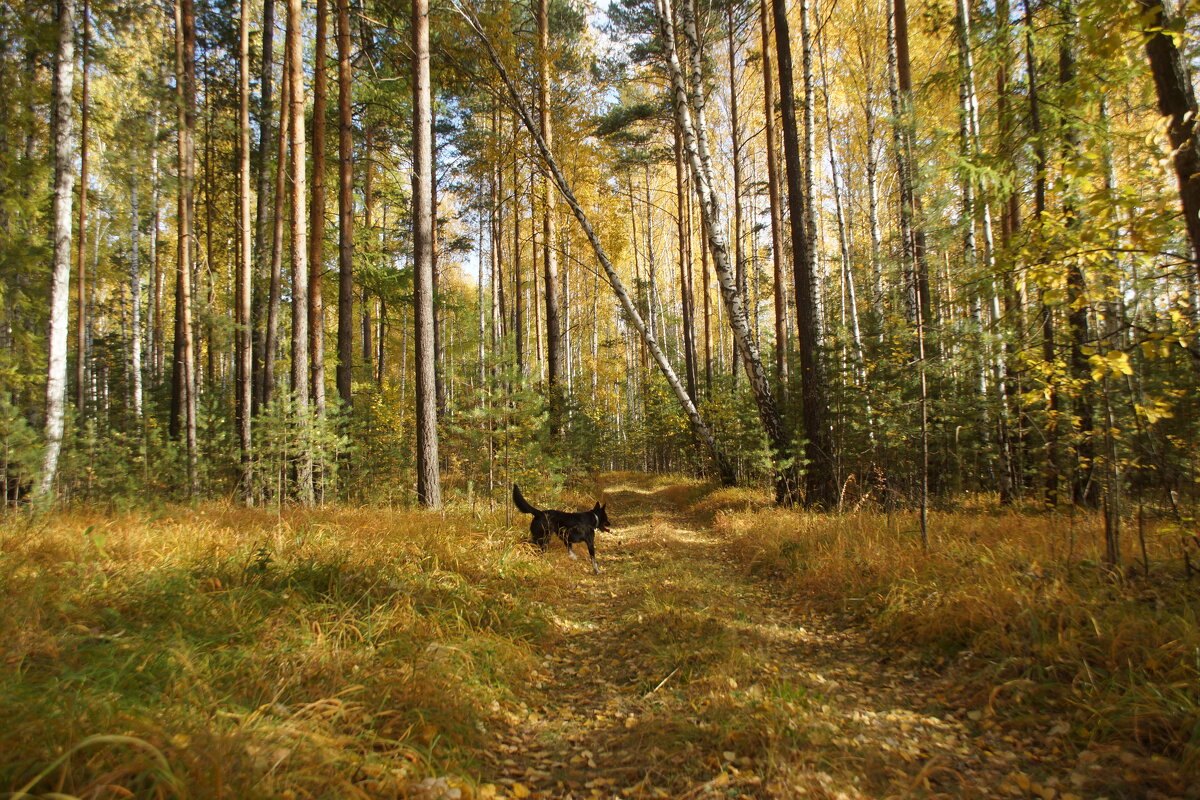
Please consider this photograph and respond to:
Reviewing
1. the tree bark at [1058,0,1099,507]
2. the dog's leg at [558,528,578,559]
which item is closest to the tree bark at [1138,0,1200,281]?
the tree bark at [1058,0,1099,507]

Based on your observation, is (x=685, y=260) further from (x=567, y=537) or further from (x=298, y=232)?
(x=567, y=537)

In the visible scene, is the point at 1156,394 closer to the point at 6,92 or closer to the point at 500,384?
the point at 500,384

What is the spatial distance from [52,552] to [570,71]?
15510 mm

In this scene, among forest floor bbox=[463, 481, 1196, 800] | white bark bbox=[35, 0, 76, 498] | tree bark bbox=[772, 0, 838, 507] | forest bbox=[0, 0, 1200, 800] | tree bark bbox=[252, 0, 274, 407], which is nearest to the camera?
forest floor bbox=[463, 481, 1196, 800]

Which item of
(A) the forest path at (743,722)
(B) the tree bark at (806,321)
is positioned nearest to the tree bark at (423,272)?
(A) the forest path at (743,722)

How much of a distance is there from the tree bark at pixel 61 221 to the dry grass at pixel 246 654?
11.3 ft

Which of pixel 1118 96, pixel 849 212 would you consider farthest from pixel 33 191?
pixel 849 212

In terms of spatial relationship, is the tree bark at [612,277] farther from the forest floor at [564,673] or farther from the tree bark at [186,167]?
the tree bark at [186,167]

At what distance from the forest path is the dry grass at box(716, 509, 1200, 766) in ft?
0.81

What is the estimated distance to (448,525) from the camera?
6.06 metres

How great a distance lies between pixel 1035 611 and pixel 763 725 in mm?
2205

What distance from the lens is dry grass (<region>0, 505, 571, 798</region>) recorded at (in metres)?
1.81

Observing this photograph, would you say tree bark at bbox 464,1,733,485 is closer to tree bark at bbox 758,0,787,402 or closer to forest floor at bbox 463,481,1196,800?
tree bark at bbox 758,0,787,402

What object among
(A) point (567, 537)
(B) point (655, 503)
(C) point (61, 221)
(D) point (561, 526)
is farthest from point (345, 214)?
(B) point (655, 503)
